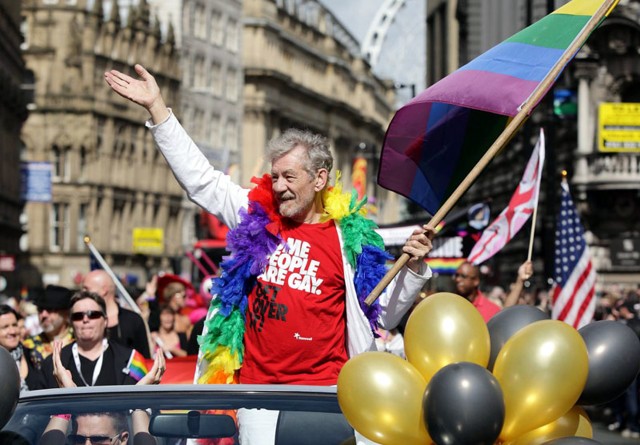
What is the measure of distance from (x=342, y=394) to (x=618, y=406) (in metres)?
17.1

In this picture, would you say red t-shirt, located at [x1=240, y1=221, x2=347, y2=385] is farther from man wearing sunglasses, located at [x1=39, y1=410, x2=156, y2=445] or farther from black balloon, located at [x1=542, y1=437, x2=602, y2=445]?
black balloon, located at [x1=542, y1=437, x2=602, y2=445]

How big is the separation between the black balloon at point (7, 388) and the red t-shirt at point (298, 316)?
175 cm

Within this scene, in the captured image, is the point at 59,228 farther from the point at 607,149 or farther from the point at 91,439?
the point at 91,439

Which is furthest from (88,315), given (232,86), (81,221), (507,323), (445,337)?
(232,86)

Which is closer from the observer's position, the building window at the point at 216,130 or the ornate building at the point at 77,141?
the ornate building at the point at 77,141

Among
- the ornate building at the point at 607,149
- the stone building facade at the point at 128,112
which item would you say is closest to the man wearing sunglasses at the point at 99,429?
the ornate building at the point at 607,149

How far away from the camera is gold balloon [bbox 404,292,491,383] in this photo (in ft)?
17.9

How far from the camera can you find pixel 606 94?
1561 inches

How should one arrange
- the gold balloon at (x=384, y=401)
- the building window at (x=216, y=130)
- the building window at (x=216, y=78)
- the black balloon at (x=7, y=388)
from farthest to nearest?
the building window at (x=216, y=78) → the building window at (x=216, y=130) → the black balloon at (x=7, y=388) → the gold balloon at (x=384, y=401)

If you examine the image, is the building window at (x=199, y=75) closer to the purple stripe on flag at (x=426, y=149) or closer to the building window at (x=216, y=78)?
the building window at (x=216, y=78)

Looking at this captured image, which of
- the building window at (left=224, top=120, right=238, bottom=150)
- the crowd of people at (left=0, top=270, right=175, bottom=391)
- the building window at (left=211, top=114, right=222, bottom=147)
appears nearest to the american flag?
the crowd of people at (left=0, top=270, right=175, bottom=391)

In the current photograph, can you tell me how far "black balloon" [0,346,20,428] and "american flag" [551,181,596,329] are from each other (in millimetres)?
11906

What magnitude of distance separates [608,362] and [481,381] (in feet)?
2.32

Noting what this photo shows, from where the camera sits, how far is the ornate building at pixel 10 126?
213 feet
